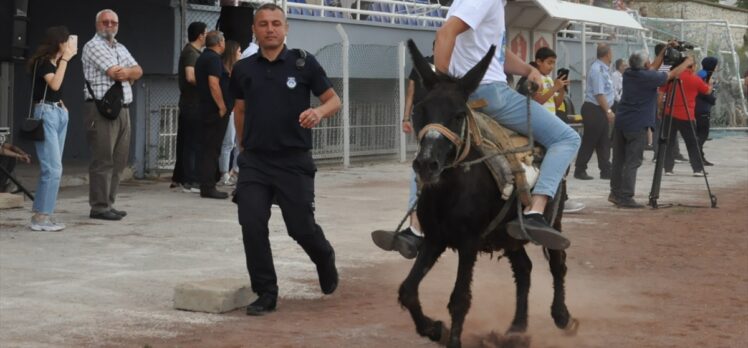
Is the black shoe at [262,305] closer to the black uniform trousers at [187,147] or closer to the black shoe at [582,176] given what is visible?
the black uniform trousers at [187,147]

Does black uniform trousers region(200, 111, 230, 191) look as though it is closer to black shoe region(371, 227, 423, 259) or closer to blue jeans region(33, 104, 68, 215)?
blue jeans region(33, 104, 68, 215)

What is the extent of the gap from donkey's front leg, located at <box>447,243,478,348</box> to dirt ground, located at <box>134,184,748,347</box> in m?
0.45

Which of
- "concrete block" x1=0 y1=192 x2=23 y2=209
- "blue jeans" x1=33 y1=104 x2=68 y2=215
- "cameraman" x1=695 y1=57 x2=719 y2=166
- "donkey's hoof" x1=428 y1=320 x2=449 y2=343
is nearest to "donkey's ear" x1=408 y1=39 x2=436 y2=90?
"donkey's hoof" x1=428 y1=320 x2=449 y2=343

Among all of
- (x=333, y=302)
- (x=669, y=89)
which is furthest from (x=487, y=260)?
(x=669, y=89)

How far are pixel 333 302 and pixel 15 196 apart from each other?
6.19m

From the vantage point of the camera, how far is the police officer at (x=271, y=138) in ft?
29.0

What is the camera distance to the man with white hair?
13.0 meters

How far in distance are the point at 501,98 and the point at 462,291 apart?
122 centimetres

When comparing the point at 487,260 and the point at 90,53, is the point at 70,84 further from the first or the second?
the point at 487,260

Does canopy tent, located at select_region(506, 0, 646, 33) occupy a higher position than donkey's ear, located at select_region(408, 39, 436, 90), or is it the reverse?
canopy tent, located at select_region(506, 0, 646, 33)

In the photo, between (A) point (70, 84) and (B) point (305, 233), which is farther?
(A) point (70, 84)

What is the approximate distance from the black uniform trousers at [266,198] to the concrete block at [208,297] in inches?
6.7

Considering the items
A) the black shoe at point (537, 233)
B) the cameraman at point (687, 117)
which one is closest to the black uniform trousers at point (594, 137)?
the cameraman at point (687, 117)

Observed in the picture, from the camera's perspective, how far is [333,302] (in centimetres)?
944
